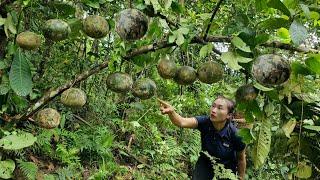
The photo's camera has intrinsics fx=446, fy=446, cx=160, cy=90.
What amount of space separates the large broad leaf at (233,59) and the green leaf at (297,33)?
229mm

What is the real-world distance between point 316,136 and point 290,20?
1.67 feet

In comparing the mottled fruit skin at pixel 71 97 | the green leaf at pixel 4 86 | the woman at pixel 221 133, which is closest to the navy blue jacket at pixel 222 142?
the woman at pixel 221 133

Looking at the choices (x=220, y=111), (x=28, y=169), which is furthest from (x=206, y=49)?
(x=28, y=169)

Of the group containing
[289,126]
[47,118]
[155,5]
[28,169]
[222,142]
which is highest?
[155,5]

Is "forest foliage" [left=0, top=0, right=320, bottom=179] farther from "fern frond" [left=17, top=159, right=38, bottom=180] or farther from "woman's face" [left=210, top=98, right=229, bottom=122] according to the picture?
"woman's face" [left=210, top=98, right=229, bottom=122]

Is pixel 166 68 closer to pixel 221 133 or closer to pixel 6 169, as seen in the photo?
pixel 6 169

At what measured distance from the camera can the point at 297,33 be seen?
1375 millimetres

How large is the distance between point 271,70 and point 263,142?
1.31 ft

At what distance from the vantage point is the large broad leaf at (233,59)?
1567mm

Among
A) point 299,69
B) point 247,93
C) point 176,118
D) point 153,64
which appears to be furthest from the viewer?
point 176,118

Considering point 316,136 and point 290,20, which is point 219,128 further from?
point 290,20

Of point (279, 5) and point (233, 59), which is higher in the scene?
point (279, 5)

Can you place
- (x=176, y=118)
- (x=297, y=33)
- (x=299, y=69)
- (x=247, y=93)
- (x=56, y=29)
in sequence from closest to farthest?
(x=297, y=33) < (x=299, y=69) < (x=247, y=93) < (x=56, y=29) < (x=176, y=118)

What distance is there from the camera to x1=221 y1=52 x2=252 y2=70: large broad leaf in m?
1.57
